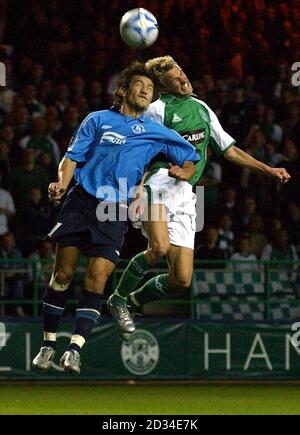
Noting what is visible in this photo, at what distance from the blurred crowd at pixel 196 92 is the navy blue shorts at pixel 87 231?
5730 mm

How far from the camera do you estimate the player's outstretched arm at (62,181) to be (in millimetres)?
9336

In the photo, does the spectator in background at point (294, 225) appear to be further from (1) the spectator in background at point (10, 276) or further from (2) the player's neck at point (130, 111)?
(2) the player's neck at point (130, 111)

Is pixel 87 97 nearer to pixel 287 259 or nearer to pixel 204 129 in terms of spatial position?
pixel 287 259

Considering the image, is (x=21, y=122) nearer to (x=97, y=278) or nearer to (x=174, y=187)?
(x=174, y=187)

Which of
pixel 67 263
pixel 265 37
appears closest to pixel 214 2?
pixel 265 37

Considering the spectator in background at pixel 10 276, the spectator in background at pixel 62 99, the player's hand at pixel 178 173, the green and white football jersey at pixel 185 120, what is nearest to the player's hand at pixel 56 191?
the player's hand at pixel 178 173

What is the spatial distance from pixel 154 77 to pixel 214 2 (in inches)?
413

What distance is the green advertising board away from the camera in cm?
1546

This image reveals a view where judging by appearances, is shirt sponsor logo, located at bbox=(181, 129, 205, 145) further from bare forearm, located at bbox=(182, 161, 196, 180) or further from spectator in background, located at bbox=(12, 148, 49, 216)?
spectator in background, located at bbox=(12, 148, 49, 216)

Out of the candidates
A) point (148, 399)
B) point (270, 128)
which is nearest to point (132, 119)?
point (148, 399)

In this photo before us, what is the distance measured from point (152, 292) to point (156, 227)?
2.34 ft

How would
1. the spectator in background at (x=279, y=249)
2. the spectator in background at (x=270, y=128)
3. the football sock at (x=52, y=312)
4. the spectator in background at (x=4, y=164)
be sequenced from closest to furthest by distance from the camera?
the football sock at (x=52, y=312), the spectator in background at (x=4, y=164), the spectator in background at (x=279, y=249), the spectator in background at (x=270, y=128)

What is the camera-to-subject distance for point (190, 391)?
14.4 meters

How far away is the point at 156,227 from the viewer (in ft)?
34.3
